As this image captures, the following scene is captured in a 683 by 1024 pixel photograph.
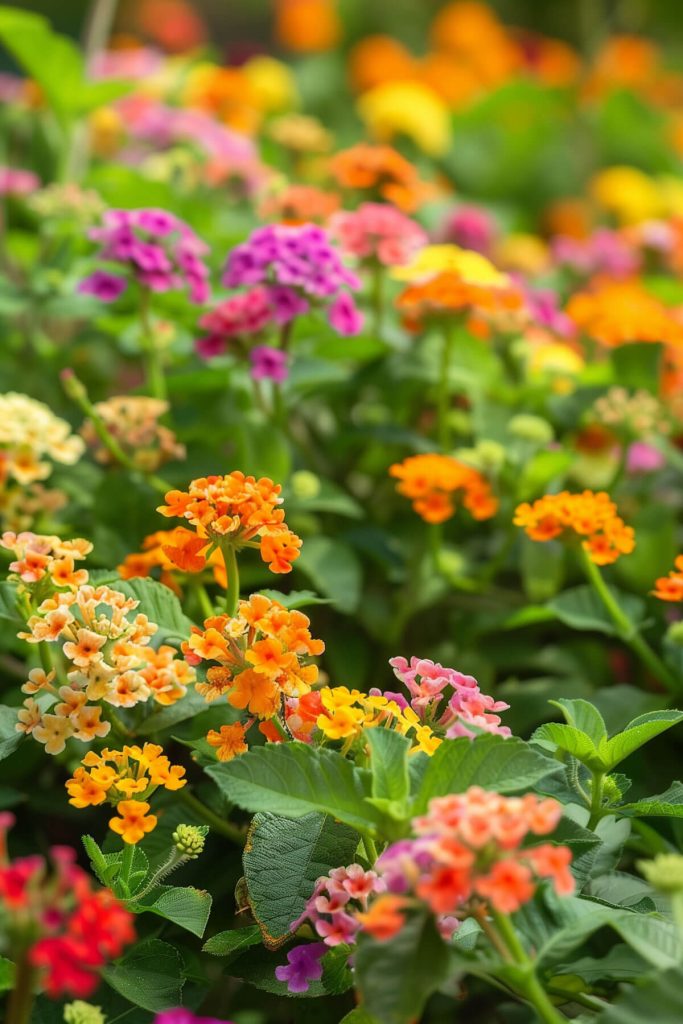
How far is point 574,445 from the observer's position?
110 centimetres

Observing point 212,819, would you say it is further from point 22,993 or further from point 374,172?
point 374,172

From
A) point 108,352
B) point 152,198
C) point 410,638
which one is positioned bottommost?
point 410,638

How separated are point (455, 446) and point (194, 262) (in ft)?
1.10

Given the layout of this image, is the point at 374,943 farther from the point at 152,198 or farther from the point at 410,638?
the point at 152,198

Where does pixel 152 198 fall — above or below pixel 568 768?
above

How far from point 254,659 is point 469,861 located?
0.59 ft

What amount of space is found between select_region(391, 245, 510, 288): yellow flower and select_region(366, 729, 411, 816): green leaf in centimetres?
51

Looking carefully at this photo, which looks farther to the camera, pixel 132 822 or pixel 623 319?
pixel 623 319

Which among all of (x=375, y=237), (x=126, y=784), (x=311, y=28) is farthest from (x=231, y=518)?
(x=311, y=28)

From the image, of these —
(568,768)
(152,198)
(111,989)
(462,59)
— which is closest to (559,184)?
(462,59)

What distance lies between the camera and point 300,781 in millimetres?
566

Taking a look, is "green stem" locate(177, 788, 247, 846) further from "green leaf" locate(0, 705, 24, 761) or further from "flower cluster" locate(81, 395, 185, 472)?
"flower cluster" locate(81, 395, 185, 472)

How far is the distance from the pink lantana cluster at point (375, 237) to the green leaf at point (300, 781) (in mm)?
586

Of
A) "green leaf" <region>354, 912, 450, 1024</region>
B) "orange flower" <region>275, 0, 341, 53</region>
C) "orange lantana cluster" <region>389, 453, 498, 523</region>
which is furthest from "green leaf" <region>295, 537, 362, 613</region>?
"orange flower" <region>275, 0, 341, 53</region>
